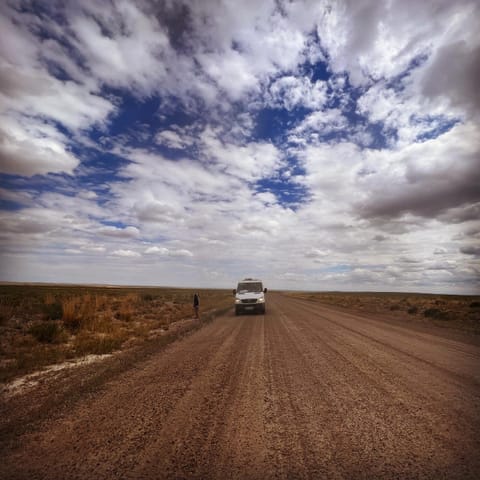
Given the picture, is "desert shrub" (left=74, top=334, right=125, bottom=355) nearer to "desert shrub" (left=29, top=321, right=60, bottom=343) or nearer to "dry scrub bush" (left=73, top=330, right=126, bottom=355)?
"dry scrub bush" (left=73, top=330, right=126, bottom=355)

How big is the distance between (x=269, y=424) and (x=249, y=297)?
15908mm

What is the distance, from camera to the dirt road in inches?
121

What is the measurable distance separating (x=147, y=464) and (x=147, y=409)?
1.54 metres

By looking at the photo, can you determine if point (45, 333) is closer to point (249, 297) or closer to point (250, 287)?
point (249, 297)

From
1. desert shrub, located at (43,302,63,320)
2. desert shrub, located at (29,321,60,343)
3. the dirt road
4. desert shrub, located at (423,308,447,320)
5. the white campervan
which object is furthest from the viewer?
the white campervan

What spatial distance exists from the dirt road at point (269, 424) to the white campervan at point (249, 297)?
40.4 feet

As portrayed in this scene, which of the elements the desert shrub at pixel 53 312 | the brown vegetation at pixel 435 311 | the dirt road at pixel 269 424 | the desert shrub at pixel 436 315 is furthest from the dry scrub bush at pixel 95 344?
the desert shrub at pixel 436 315

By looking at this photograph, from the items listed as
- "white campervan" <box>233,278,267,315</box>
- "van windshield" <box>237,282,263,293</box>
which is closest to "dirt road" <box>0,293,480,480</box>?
"white campervan" <box>233,278,267,315</box>

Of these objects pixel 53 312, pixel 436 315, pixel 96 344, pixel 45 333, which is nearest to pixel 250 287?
pixel 53 312

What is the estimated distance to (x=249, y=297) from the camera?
19.8 metres

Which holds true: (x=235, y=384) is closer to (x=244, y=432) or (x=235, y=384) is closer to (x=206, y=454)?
(x=244, y=432)

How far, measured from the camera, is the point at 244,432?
3.77 m

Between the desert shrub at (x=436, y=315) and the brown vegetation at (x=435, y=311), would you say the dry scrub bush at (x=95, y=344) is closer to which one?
the brown vegetation at (x=435, y=311)

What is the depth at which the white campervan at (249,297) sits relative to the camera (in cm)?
1964
